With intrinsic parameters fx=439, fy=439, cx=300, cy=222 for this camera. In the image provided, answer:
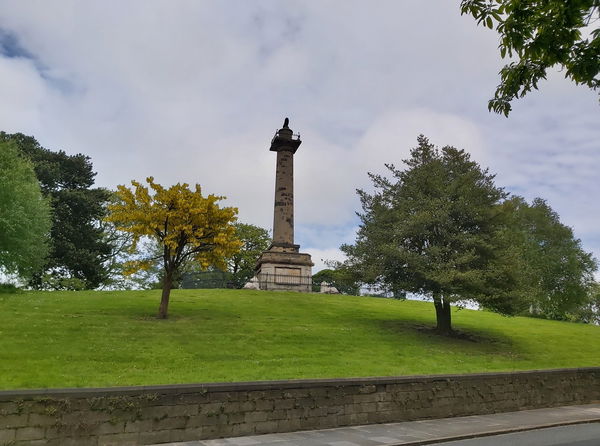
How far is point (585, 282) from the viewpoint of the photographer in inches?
1741

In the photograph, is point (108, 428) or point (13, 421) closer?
point (13, 421)

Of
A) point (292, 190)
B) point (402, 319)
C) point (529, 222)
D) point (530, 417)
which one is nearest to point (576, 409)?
point (530, 417)

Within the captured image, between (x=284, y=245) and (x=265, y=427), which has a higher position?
(x=284, y=245)

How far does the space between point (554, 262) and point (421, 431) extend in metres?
38.5

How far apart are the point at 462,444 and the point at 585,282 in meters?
42.6

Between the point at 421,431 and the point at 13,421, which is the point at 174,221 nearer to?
the point at 13,421

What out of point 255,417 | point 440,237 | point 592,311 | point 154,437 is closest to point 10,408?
point 154,437

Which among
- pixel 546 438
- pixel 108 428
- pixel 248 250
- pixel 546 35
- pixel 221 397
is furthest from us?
pixel 248 250

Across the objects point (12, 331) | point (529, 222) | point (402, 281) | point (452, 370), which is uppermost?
point (529, 222)

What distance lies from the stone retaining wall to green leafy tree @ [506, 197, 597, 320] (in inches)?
1247

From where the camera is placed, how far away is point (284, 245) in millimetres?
34969

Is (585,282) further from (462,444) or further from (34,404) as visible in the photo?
(34,404)

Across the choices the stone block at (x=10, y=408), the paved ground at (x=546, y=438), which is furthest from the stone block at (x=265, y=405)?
the stone block at (x=10, y=408)

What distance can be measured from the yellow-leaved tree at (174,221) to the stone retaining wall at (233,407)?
31.0ft
